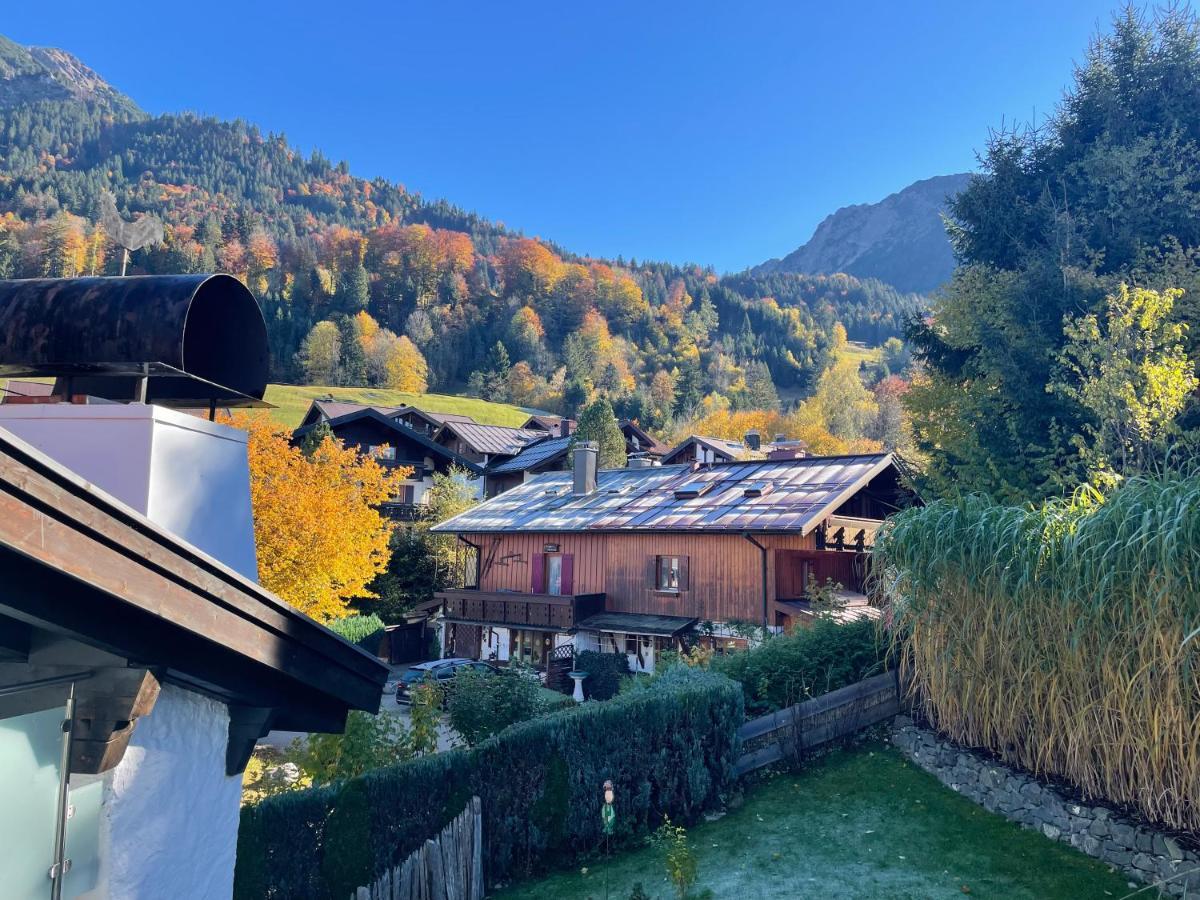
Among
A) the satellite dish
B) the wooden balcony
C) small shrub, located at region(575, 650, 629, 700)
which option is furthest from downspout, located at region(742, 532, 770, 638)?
the satellite dish

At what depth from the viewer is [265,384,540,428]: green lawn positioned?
7912cm

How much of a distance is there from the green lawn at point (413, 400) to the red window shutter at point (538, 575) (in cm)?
5266

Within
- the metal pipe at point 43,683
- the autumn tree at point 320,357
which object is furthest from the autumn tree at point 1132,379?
the autumn tree at point 320,357

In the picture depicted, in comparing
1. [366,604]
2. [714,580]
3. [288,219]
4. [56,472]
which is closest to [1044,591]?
[56,472]

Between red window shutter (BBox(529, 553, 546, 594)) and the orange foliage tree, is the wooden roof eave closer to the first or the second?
the orange foliage tree

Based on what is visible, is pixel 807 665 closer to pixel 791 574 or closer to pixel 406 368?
pixel 791 574

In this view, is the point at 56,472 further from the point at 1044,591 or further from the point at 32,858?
the point at 1044,591

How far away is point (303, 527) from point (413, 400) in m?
68.3

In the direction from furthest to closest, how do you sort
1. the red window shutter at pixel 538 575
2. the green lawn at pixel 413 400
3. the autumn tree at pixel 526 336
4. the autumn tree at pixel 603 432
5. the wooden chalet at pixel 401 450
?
the autumn tree at pixel 526 336 → the green lawn at pixel 413 400 → the autumn tree at pixel 603 432 → the wooden chalet at pixel 401 450 → the red window shutter at pixel 538 575

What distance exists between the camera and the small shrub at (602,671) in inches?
939

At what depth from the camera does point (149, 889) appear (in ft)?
11.8

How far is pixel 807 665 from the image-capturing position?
12742 millimetres

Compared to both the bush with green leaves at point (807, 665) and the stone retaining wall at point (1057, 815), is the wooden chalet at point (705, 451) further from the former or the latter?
the stone retaining wall at point (1057, 815)

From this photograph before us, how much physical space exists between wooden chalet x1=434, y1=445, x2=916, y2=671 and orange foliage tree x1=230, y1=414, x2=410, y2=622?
6854mm
